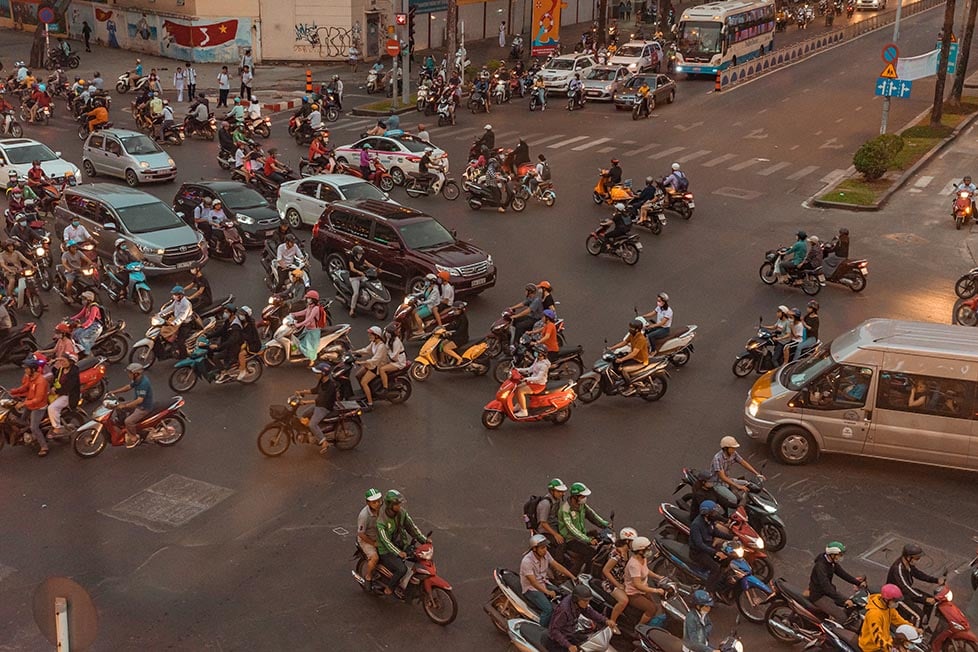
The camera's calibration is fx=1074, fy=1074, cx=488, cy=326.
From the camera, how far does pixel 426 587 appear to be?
37.2 feet

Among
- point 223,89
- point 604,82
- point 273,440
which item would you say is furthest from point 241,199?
point 604,82

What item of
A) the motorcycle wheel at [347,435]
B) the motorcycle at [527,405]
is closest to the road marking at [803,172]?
the motorcycle at [527,405]

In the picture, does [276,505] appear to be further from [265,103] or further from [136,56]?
[136,56]

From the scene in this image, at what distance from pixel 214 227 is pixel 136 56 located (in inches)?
1340

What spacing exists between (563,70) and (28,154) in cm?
2481

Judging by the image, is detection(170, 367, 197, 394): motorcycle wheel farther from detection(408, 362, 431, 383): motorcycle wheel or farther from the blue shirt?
detection(408, 362, 431, 383): motorcycle wheel

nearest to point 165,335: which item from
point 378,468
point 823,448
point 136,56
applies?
Result: point 378,468

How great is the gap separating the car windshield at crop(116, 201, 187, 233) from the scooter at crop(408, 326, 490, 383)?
8431mm

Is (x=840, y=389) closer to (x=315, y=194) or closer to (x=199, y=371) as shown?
(x=199, y=371)

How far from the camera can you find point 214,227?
24.4 m

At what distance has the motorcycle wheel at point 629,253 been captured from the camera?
24.5 metres

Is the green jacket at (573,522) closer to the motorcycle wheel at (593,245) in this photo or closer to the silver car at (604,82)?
the motorcycle wheel at (593,245)

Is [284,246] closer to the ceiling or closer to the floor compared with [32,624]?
closer to the ceiling

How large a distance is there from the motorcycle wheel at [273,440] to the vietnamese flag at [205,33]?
136 feet
